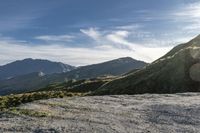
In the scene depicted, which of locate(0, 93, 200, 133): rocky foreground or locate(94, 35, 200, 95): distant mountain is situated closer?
locate(0, 93, 200, 133): rocky foreground

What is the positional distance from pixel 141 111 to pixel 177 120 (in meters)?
4.32

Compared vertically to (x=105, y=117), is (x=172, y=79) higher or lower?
higher

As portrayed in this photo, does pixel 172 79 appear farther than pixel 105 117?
Yes

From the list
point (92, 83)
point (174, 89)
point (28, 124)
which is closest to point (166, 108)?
point (28, 124)

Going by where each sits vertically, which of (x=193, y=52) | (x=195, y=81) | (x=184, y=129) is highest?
(x=193, y=52)

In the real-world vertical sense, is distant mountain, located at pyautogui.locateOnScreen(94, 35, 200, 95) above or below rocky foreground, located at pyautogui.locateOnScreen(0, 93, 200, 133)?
above

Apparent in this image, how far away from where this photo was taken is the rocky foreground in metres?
26.8

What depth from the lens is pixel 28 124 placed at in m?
27.1

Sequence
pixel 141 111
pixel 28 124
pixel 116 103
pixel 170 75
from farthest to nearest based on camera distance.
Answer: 1. pixel 170 75
2. pixel 116 103
3. pixel 141 111
4. pixel 28 124

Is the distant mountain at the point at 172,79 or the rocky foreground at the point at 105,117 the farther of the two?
the distant mountain at the point at 172,79

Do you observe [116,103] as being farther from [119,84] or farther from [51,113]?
[119,84]

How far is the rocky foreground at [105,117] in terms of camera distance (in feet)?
87.9

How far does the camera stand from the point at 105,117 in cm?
3094

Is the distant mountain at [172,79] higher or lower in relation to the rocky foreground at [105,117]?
higher
